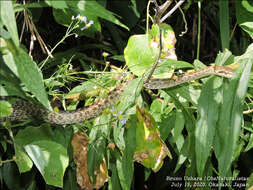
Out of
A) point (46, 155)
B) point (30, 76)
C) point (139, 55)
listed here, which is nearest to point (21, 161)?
point (46, 155)

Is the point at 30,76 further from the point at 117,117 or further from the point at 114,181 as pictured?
the point at 114,181

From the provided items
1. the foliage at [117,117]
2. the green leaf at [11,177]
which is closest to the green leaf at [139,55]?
the foliage at [117,117]

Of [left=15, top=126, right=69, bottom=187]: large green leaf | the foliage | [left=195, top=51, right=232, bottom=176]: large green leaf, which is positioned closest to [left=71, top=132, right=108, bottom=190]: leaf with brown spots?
the foliage

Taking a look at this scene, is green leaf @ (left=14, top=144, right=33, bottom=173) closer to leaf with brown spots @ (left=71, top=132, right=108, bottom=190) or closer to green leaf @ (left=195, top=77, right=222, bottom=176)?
leaf with brown spots @ (left=71, top=132, right=108, bottom=190)

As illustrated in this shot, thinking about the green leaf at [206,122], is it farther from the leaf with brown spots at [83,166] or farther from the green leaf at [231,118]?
the leaf with brown spots at [83,166]

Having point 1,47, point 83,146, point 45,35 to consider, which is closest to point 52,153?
point 83,146
